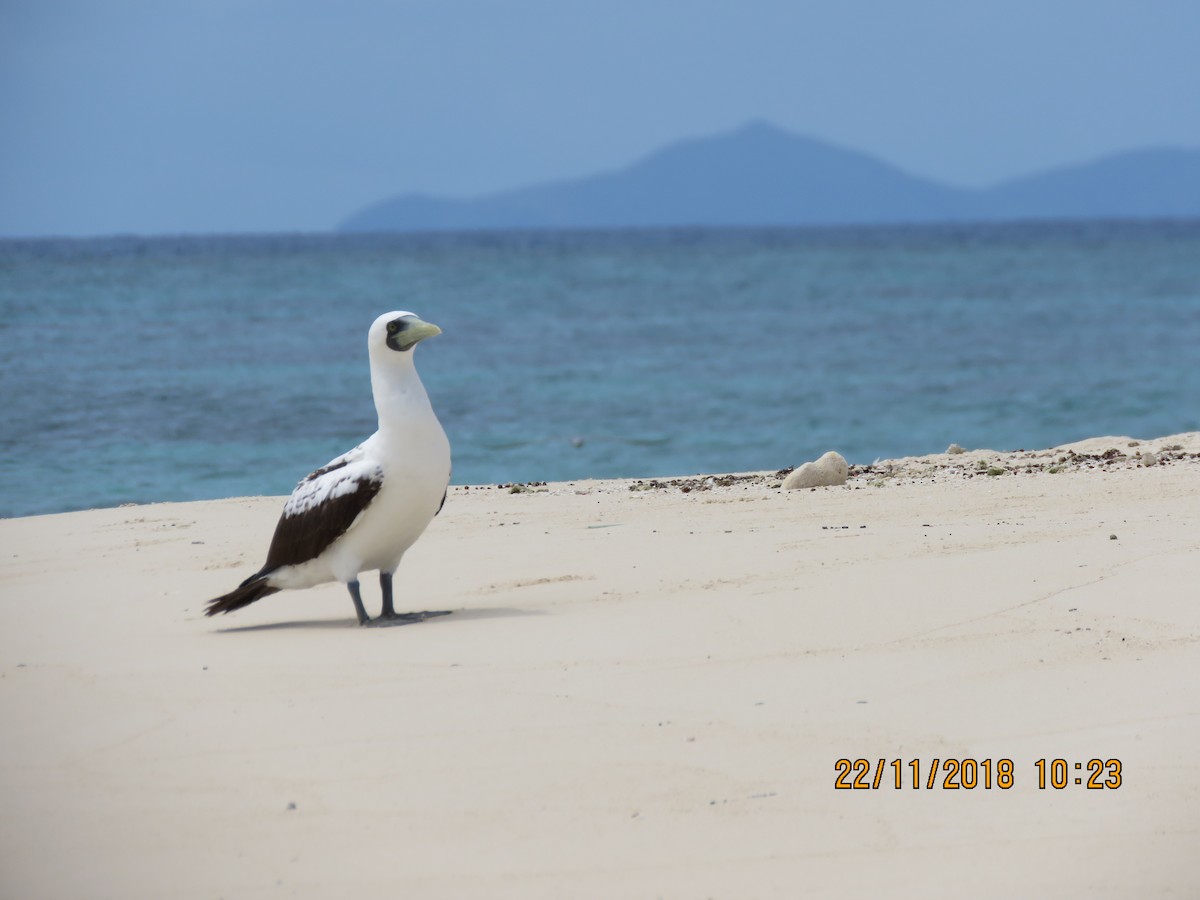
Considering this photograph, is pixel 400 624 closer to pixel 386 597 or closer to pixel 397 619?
pixel 397 619

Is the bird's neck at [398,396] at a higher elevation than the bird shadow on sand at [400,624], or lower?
higher

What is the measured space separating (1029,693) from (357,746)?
2.09 m

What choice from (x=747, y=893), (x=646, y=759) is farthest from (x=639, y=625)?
(x=747, y=893)

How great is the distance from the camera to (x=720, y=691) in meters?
4.65

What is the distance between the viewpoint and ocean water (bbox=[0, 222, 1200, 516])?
15172 mm

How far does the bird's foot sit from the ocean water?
7580mm

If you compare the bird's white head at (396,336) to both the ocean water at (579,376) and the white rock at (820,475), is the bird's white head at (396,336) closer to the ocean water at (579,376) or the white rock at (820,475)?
the white rock at (820,475)

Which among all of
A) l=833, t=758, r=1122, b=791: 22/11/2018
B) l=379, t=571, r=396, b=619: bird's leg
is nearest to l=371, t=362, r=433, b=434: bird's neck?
l=379, t=571, r=396, b=619: bird's leg

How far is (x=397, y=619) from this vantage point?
587 cm

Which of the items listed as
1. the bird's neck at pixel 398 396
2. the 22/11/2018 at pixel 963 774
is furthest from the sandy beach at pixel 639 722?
the bird's neck at pixel 398 396

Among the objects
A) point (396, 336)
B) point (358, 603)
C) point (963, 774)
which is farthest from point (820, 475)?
point (963, 774)

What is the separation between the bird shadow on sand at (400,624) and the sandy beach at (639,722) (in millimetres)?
29

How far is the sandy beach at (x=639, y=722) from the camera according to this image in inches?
139

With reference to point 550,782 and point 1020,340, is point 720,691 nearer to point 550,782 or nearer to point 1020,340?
point 550,782
